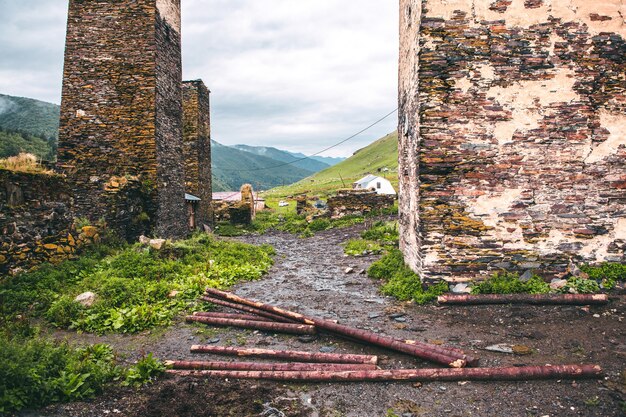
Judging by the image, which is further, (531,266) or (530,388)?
(531,266)

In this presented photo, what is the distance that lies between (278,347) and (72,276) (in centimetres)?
568

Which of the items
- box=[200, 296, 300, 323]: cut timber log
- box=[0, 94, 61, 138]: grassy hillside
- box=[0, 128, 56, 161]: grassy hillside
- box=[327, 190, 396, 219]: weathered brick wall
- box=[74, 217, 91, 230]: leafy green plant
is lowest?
box=[200, 296, 300, 323]: cut timber log

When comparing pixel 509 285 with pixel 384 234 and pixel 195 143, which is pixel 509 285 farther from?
pixel 195 143

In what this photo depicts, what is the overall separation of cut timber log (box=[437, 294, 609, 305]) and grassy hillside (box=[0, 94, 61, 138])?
9824 centimetres

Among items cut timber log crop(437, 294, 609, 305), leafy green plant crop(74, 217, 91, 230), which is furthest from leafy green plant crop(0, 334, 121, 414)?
leafy green plant crop(74, 217, 91, 230)

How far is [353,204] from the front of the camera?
22.5 meters

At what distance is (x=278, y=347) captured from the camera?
18.8ft

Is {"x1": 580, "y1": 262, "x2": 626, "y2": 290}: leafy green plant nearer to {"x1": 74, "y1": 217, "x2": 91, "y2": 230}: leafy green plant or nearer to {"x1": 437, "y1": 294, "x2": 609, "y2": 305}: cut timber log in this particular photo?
{"x1": 437, "y1": 294, "x2": 609, "y2": 305}: cut timber log

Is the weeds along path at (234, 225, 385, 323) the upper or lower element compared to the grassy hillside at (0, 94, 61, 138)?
lower

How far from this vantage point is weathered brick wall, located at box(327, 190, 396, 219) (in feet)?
73.6

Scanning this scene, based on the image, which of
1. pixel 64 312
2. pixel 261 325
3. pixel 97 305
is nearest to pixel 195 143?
pixel 97 305

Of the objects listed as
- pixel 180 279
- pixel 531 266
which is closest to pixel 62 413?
pixel 180 279

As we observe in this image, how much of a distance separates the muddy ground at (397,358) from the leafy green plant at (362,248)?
3836 mm

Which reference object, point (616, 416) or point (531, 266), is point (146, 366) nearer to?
point (616, 416)
